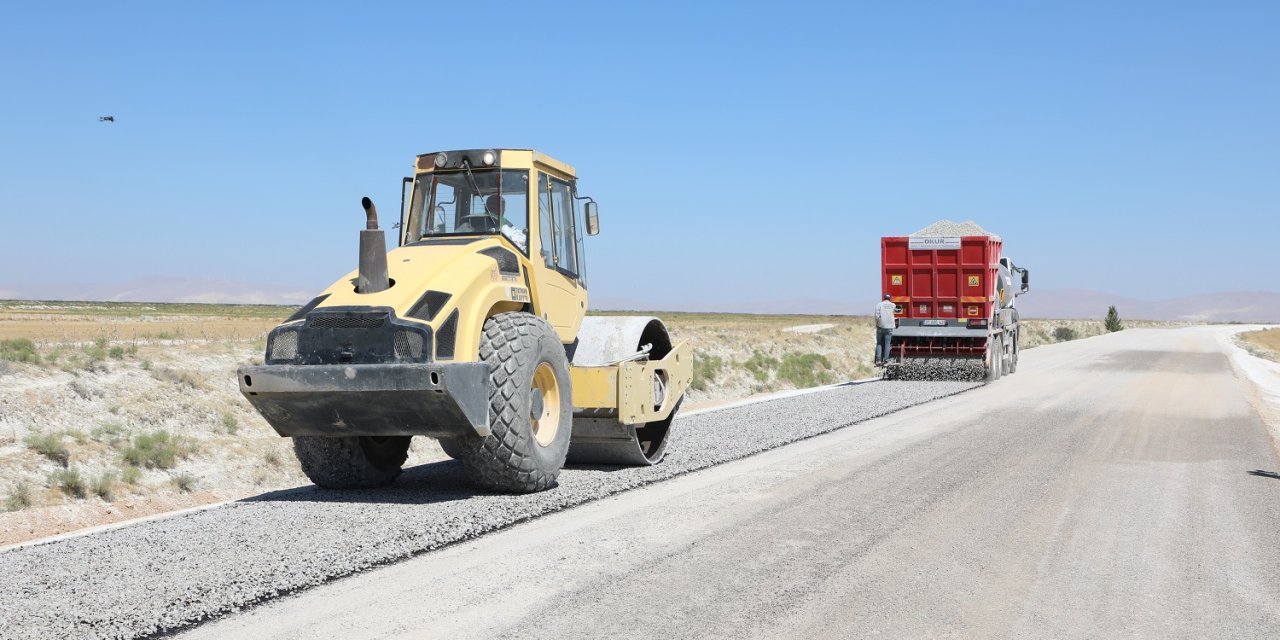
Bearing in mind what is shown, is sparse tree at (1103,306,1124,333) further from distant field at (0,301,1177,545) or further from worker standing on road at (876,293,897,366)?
distant field at (0,301,1177,545)

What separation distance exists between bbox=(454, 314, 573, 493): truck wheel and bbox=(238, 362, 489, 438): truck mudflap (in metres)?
0.20

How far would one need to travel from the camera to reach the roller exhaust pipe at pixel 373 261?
812cm

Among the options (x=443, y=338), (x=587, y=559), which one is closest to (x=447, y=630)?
(x=587, y=559)

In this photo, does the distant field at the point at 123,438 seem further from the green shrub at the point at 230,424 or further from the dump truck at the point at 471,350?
the dump truck at the point at 471,350

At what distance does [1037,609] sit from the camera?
568 cm

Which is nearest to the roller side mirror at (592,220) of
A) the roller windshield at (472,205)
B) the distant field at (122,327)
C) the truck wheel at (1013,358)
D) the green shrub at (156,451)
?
the roller windshield at (472,205)

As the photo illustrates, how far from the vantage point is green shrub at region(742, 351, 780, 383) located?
30148mm

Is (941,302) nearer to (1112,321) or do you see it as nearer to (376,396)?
(376,396)

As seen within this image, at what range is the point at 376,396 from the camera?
784cm

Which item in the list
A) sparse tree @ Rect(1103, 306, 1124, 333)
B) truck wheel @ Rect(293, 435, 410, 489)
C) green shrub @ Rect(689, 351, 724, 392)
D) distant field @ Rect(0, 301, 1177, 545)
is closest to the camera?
truck wheel @ Rect(293, 435, 410, 489)

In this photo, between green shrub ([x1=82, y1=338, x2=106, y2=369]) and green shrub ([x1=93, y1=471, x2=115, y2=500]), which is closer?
green shrub ([x1=93, y1=471, x2=115, y2=500])

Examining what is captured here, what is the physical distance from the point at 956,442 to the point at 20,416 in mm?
13337

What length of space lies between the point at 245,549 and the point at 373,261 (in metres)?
2.40

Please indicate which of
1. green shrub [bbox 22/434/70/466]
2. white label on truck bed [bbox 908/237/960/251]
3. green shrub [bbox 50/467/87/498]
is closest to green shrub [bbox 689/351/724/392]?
white label on truck bed [bbox 908/237/960/251]
